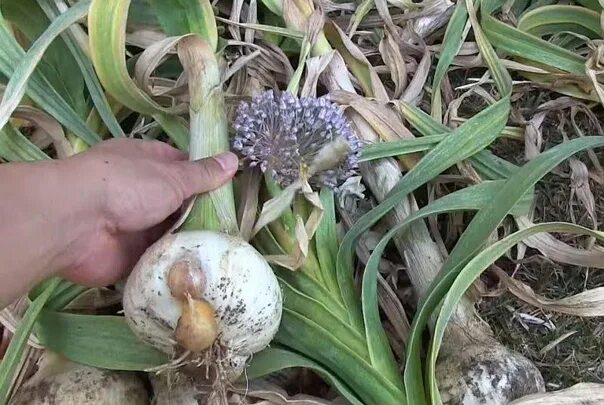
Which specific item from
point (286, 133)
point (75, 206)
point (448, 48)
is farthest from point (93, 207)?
point (448, 48)

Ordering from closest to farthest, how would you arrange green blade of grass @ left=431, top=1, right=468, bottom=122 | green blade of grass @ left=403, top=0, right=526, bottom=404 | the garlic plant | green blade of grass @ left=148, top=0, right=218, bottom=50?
the garlic plant < green blade of grass @ left=403, top=0, right=526, bottom=404 < green blade of grass @ left=148, top=0, right=218, bottom=50 < green blade of grass @ left=431, top=1, right=468, bottom=122

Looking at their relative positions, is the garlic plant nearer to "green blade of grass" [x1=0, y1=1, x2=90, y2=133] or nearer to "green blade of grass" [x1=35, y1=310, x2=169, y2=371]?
"green blade of grass" [x1=35, y1=310, x2=169, y2=371]

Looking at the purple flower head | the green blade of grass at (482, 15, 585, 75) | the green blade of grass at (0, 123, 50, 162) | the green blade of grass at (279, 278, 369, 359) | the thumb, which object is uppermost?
the green blade of grass at (482, 15, 585, 75)

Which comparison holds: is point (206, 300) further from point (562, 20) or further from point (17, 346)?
point (562, 20)

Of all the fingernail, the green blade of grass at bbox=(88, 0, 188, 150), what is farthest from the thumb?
the green blade of grass at bbox=(88, 0, 188, 150)

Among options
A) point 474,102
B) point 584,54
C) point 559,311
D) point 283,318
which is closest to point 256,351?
point 283,318

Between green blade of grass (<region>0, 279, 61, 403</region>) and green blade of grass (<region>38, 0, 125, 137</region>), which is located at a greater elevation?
green blade of grass (<region>38, 0, 125, 137</region>)

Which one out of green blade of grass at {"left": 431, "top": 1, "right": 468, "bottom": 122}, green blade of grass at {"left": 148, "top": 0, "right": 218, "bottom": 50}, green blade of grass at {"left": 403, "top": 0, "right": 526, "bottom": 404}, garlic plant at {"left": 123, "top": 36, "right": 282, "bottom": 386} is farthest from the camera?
green blade of grass at {"left": 431, "top": 1, "right": 468, "bottom": 122}
